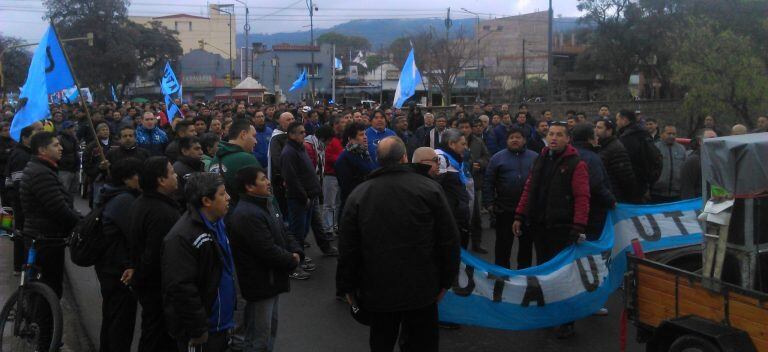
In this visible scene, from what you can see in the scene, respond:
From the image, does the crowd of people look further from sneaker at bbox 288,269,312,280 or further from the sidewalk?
sneaker at bbox 288,269,312,280

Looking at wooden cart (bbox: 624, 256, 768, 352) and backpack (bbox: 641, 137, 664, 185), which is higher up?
backpack (bbox: 641, 137, 664, 185)

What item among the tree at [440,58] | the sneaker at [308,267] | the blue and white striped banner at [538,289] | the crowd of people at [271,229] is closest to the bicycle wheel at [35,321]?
the crowd of people at [271,229]

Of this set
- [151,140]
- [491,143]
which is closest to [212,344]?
[151,140]

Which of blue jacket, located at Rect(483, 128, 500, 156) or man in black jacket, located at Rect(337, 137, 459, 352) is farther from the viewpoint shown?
blue jacket, located at Rect(483, 128, 500, 156)

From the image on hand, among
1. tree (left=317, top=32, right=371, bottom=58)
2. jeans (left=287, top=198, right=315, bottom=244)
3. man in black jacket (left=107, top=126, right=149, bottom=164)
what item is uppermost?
tree (left=317, top=32, right=371, bottom=58)

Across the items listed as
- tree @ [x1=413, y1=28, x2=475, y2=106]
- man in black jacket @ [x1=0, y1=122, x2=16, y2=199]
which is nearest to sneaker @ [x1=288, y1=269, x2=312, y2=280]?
man in black jacket @ [x1=0, y1=122, x2=16, y2=199]

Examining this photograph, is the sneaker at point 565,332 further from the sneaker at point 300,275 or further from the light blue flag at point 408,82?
the light blue flag at point 408,82

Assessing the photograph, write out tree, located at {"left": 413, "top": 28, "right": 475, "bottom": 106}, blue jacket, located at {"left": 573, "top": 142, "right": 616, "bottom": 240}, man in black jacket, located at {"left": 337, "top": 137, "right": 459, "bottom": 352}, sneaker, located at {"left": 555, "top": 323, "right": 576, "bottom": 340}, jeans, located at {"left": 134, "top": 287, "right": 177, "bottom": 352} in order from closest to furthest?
1. man in black jacket, located at {"left": 337, "top": 137, "right": 459, "bottom": 352}
2. jeans, located at {"left": 134, "top": 287, "right": 177, "bottom": 352}
3. sneaker, located at {"left": 555, "top": 323, "right": 576, "bottom": 340}
4. blue jacket, located at {"left": 573, "top": 142, "right": 616, "bottom": 240}
5. tree, located at {"left": 413, "top": 28, "right": 475, "bottom": 106}

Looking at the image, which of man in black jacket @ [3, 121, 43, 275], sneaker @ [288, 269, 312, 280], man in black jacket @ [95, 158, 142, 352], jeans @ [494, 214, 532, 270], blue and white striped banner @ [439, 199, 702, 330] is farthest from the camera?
sneaker @ [288, 269, 312, 280]

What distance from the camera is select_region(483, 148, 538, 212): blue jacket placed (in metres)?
7.09

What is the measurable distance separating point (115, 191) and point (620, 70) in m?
48.5

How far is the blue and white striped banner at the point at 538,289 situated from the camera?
17.6 ft

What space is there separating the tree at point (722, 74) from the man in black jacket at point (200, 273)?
31.4 m

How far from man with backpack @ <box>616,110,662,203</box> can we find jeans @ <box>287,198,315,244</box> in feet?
12.6
